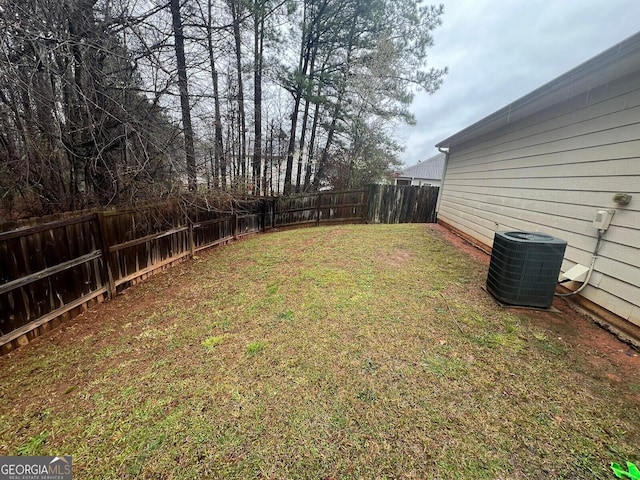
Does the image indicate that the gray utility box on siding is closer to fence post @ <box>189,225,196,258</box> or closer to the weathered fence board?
fence post @ <box>189,225,196,258</box>

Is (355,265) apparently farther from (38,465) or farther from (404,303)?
(38,465)

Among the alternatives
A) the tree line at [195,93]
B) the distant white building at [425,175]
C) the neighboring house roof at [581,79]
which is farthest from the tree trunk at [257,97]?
the distant white building at [425,175]

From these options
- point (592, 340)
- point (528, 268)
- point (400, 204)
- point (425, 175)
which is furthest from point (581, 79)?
point (425, 175)

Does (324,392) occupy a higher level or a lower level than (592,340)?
lower

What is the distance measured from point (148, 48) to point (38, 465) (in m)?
5.19

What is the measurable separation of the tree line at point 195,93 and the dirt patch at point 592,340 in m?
5.66

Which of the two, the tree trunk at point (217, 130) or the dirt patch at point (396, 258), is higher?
the tree trunk at point (217, 130)

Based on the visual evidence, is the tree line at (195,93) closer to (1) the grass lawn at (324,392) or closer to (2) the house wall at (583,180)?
(1) the grass lawn at (324,392)

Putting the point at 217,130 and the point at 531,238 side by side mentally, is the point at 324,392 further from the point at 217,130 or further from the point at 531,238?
the point at 217,130

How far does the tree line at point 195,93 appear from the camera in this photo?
133 inches

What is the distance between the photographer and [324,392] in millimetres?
1938

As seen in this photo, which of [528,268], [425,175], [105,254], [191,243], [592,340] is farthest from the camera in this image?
[425,175]

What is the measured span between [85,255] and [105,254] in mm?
275

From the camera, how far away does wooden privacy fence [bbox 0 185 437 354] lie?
2506 mm
